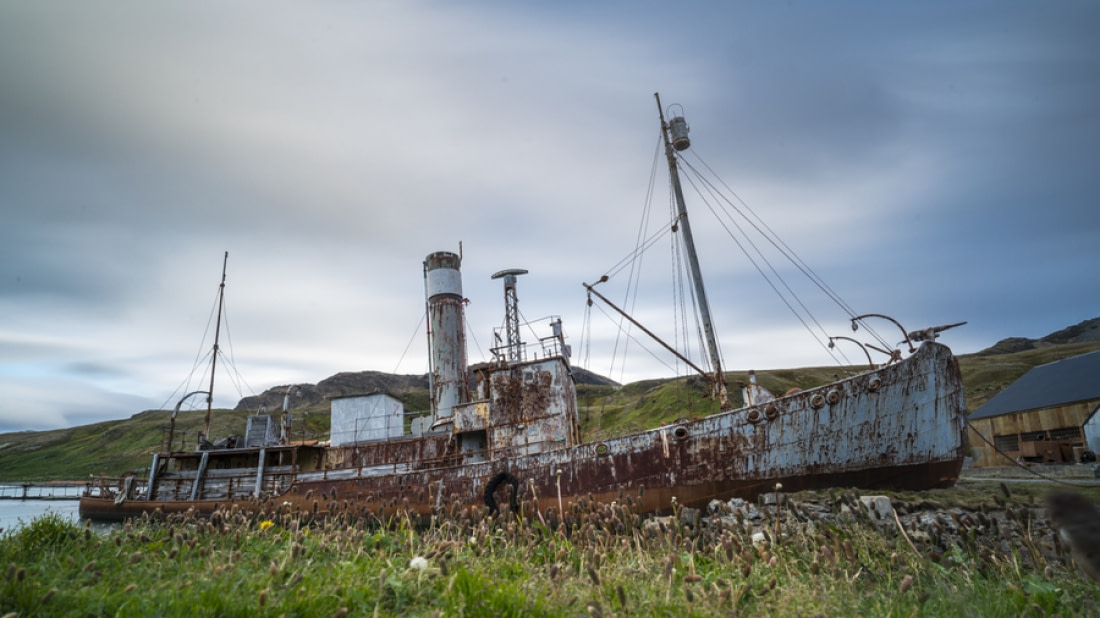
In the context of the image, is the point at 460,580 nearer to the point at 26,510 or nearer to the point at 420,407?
the point at 26,510

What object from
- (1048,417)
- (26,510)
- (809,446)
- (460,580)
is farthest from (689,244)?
(26,510)

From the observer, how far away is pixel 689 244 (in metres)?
22.2

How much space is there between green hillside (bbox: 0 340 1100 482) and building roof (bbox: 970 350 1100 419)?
20.9 m

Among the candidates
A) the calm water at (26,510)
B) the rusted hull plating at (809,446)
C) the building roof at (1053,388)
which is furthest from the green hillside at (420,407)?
the rusted hull plating at (809,446)

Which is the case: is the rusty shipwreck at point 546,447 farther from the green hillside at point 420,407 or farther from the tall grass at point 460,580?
the green hillside at point 420,407

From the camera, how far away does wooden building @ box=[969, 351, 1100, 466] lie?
1101 inches

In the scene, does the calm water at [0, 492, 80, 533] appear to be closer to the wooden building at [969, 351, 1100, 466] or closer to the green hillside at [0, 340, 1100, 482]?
the green hillside at [0, 340, 1100, 482]

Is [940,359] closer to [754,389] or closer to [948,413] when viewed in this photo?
[948,413]

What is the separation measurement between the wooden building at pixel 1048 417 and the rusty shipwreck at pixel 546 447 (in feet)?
56.6

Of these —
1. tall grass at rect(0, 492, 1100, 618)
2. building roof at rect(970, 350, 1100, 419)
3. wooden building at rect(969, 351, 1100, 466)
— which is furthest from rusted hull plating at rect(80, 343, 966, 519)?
building roof at rect(970, 350, 1100, 419)

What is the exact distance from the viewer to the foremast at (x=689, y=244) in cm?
1967

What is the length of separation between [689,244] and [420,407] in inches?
3871

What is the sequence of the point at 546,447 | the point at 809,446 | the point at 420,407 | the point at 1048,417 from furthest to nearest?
1. the point at 420,407
2. the point at 1048,417
3. the point at 546,447
4. the point at 809,446

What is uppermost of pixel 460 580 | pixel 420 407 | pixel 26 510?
pixel 420 407
